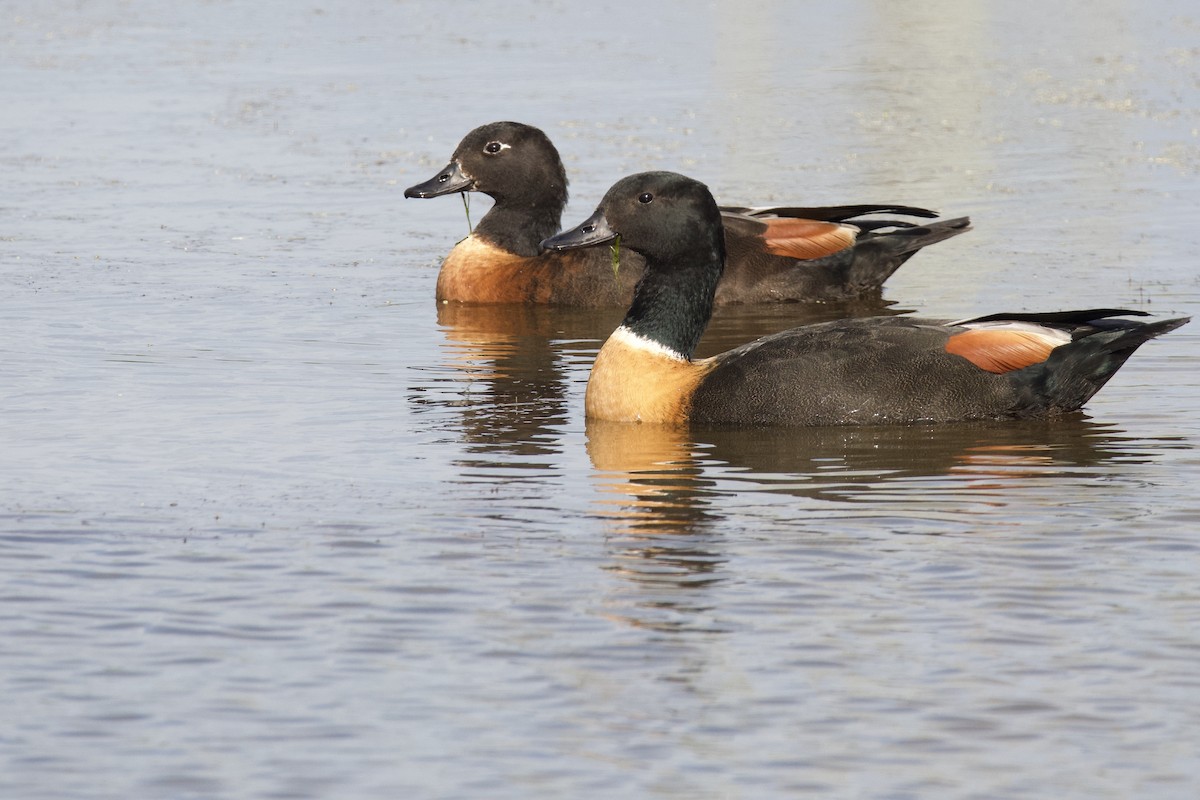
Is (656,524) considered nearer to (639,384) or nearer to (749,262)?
(639,384)

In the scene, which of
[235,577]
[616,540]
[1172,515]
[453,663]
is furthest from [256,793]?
[1172,515]

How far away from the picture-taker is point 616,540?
26.0 ft

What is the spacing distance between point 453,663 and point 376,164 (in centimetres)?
1283

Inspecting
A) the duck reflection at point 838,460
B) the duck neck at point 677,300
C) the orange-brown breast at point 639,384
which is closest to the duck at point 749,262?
the duck neck at point 677,300

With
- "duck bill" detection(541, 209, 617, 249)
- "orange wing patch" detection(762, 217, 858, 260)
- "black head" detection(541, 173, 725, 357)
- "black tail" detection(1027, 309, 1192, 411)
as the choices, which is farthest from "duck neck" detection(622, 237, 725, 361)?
"orange wing patch" detection(762, 217, 858, 260)

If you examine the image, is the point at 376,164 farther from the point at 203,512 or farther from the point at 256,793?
the point at 256,793

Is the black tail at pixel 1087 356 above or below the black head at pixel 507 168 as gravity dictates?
below

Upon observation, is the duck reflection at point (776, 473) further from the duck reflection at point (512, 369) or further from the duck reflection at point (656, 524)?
the duck reflection at point (512, 369)

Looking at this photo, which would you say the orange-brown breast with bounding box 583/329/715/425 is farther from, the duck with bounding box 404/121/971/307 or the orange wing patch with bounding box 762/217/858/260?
the orange wing patch with bounding box 762/217/858/260

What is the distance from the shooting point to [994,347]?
390 inches

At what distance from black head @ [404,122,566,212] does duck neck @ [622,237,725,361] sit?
4324 mm

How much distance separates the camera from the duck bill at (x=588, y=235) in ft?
35.1

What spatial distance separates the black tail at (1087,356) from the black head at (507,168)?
18.5 feet

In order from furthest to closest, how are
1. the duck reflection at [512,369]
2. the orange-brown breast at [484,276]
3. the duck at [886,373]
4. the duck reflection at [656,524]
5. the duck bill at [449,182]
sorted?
the duck bill at [449,182] < the orange-brown breast at [484,276] < the duck reflection at [512,369] < the duck at [886,373] < the duck reflection at [656,524]
